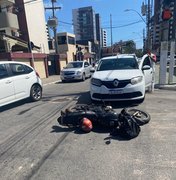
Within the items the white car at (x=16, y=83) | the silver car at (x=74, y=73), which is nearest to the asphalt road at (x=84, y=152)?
the white car at (x=16, y=83)

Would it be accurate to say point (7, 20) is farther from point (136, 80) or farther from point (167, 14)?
point (136, 80)

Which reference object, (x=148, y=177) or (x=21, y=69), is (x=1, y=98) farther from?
(x=148, y=177)

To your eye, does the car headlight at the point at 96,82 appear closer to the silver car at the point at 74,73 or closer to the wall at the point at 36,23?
the silver car at the point at 74,73

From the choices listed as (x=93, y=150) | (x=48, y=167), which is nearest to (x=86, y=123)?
(x=93, y=150)

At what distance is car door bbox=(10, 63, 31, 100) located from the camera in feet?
25.6

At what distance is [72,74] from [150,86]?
7980 mm

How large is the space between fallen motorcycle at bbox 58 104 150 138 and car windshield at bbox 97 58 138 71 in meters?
2.92

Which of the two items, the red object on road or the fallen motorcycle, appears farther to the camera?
the red object on road

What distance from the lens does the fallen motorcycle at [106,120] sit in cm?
457

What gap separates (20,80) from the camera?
7992 mm

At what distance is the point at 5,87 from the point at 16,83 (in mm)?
548

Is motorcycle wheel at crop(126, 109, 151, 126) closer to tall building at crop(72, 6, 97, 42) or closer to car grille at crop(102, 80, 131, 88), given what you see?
car grille at crop(102, 80, 131, 88)

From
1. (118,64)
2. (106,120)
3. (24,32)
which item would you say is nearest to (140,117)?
(106,120)

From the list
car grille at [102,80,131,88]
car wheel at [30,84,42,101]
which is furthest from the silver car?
car grille at [102,80,131,88]
